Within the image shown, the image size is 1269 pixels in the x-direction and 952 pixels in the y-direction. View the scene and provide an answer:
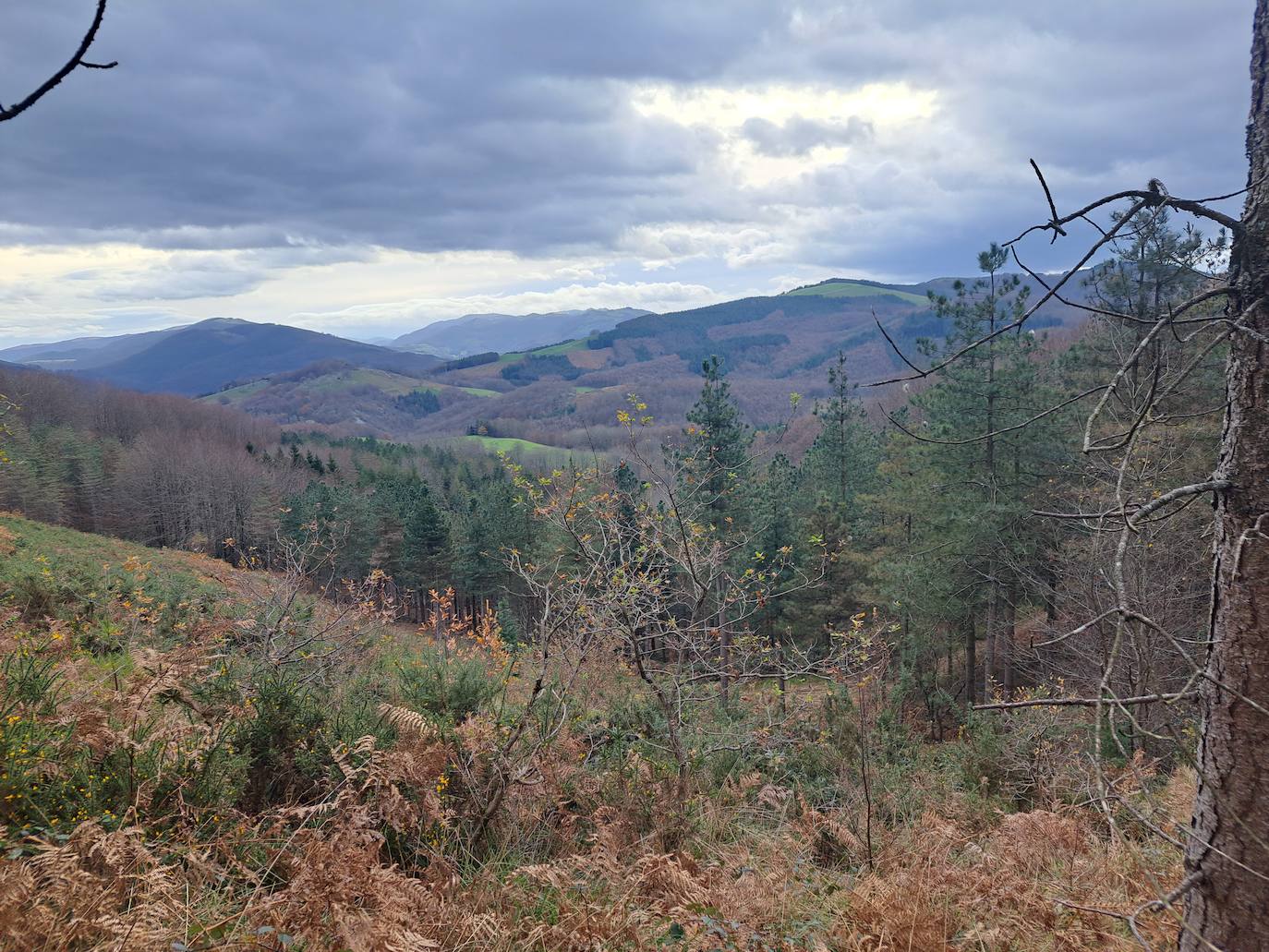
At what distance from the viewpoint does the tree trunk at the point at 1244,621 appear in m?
1.91

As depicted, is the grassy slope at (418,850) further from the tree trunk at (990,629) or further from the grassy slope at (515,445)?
the grassy slope at (515,445)

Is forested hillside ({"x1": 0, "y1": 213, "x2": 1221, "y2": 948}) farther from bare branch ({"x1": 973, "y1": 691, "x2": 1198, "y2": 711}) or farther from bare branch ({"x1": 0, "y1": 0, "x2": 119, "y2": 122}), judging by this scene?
bare branch ({"x1": 0, "y1": 0, "x2": 119, "y2": 122})

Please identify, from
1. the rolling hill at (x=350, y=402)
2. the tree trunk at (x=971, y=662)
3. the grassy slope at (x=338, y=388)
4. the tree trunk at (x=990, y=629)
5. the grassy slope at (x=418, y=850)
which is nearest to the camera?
the grassy slope at (x=418, y=850)

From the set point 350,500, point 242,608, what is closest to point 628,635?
point 242,608

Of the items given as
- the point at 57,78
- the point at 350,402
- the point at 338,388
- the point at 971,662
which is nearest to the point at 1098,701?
the point at 57,78

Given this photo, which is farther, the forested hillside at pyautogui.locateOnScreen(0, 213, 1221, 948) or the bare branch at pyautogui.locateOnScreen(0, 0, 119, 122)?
the forested hillside at pyautogui.locateOnScreen(0, 213, 1221, 948)

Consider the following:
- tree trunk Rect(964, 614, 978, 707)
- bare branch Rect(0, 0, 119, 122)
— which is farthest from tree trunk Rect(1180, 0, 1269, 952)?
tree trunk Rect(964, 614, 978, 707)

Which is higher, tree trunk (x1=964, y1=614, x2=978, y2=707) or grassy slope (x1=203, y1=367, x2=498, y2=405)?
grassy slope (x1=203, y1=367, x2=498, y2=405)

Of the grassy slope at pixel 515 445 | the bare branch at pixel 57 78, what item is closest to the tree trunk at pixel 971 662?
the bare branch at pixel 57 78

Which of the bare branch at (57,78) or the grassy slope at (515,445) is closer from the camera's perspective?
the bare branch at (57,78)

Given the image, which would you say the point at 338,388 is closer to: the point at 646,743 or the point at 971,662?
the point at 971,662

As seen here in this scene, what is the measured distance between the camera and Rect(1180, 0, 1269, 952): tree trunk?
6.25ft

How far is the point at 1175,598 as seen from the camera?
9.23 metres

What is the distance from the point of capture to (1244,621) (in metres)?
1.94
